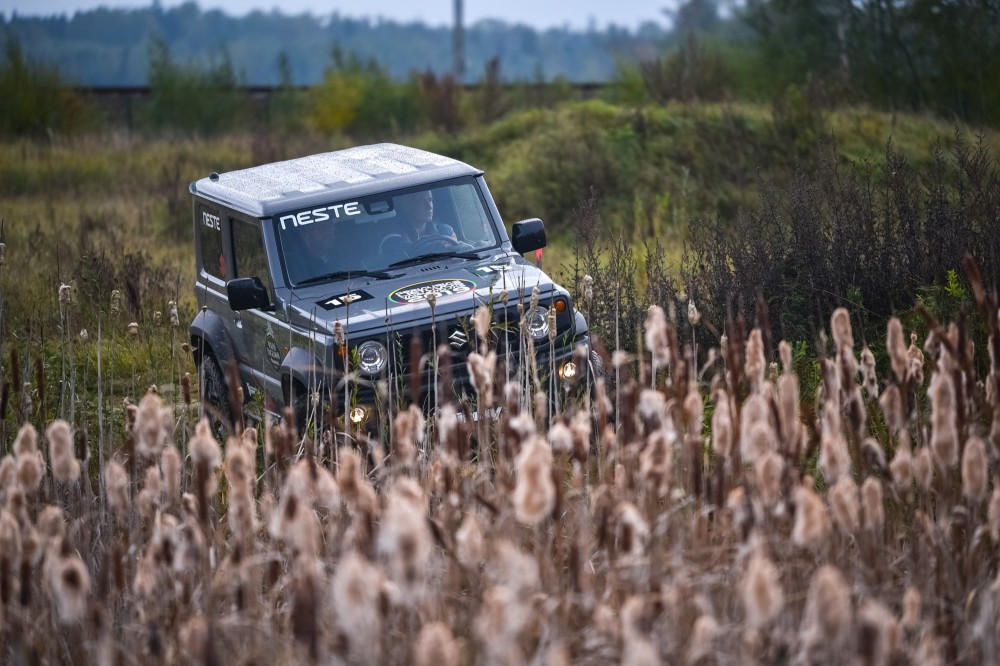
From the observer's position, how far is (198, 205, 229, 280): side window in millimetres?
8234

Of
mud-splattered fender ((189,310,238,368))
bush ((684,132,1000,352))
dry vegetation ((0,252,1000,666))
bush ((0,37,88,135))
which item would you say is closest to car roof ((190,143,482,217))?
mud-splattered fender ((189,310,238,368))

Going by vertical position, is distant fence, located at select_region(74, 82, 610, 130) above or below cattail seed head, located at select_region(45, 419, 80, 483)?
below

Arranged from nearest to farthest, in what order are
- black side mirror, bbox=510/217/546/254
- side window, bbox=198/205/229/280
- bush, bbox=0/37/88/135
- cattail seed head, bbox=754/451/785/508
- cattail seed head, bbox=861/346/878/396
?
cattail seed head, bbox=754/451/785/508
cattail seed head, bbox=861/346/878/396
black side mirror, bbox=510/217/546/254
side window, bbox=198/205/229/280
bush, bbox=0/37/88/135

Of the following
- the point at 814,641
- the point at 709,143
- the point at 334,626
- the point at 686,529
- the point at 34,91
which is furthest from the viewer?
the point at 34,91

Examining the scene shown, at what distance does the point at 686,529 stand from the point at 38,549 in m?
1.75

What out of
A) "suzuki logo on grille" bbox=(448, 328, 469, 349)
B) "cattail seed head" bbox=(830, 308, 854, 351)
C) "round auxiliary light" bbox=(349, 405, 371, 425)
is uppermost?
"cattail seed head" bbox=(830, 308, 854, 351)

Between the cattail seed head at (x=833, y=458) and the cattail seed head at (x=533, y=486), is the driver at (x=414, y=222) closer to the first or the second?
the cattail seed head at (x=833, y=458)

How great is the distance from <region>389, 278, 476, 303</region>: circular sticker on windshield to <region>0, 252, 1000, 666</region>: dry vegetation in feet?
9.45

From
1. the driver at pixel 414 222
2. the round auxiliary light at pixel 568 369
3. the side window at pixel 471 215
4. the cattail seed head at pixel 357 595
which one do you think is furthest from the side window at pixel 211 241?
the cattail seed head at pixel 357 595

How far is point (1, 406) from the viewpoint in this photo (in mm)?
3789

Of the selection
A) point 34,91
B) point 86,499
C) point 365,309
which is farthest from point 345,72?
point 86,499

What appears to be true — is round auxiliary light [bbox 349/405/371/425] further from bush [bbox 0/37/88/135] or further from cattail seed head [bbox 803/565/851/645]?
bush [bbox 0/37/88/135]

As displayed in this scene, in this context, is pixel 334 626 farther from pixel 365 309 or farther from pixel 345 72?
pixel 345 72

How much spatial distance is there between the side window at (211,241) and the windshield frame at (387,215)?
82 cm
